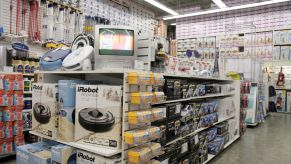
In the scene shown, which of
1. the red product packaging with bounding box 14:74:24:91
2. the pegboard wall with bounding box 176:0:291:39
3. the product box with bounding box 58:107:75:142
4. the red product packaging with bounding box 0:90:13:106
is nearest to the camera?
the product box with bounding box 58:107:75:142

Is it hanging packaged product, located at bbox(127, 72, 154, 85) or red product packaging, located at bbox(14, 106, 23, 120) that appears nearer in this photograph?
hanging packaged product, located at bbox(127, 72, 154, 85)

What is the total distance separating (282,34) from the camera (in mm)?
8523

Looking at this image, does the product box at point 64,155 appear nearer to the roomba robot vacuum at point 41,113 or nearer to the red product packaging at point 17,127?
the roomba robot vacuum at point 41,113

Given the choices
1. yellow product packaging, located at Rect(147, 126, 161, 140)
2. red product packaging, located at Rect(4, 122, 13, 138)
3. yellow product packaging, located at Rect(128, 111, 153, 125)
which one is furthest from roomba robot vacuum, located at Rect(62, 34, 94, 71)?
red product packaging, located at Rect(4, 122, 13, 138)

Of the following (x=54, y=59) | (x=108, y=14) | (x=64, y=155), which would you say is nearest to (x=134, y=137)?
(x=64, y=155)

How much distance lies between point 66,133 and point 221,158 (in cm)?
273

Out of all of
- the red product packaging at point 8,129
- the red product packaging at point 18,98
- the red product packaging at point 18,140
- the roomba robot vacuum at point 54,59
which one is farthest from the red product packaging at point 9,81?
the roomba robot vacuum at point 54,59

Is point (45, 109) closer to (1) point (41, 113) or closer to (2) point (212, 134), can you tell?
(1) point (41, 113)

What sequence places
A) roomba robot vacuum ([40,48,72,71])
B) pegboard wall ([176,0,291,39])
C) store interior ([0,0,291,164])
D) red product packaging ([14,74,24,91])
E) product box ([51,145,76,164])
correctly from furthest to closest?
pegboard wall ([176,0,291,39]) → red product packaging ([14,74,24,91]) → roomba robot vacuum ([40,48,72,71]) → product box ([51,145,76,164]) → store interior ([0,0,291,164])

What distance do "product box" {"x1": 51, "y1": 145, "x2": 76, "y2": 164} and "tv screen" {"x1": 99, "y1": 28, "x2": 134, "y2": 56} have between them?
3.03 ft

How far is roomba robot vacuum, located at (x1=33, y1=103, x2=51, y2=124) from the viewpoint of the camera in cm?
250

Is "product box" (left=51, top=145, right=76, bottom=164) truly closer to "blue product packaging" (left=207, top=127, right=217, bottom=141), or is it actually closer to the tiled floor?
the tiled floor

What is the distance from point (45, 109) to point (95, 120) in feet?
2.60

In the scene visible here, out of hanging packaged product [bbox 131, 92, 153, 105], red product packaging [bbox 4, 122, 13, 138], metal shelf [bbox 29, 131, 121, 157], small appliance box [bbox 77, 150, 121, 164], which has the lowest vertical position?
red product packaging [bbox 4, 122, 13, 138]
